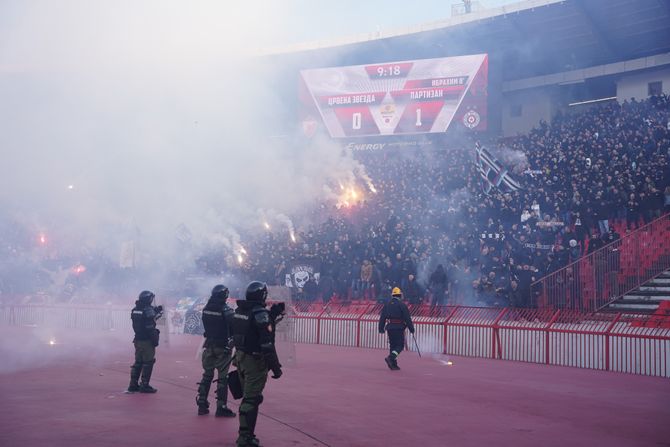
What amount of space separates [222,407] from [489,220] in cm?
1356

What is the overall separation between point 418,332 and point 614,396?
695 centimetres

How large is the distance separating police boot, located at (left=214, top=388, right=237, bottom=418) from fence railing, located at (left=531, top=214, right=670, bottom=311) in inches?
400

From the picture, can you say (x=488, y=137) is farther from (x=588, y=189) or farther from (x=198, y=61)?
(x=198, y=61)

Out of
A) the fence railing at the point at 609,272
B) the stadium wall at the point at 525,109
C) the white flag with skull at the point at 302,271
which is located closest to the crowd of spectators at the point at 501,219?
the white flag with skull at the point at 302,271

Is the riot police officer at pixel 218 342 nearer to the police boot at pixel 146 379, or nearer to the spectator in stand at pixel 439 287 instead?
the police boot at pixel 146 379

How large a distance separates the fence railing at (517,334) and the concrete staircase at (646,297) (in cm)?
193

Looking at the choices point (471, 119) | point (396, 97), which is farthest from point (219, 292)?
point (396, 97)

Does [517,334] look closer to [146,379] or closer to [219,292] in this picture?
[146,379]

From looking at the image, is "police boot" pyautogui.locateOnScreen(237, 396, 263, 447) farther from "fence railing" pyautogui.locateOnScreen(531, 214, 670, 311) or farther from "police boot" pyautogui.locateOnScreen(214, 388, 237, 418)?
"fence railing" pyautogui.locateOnScreen(531, 214, 670, 311)

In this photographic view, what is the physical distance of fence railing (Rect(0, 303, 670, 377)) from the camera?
538 inches

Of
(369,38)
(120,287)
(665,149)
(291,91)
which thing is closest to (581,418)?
(665,149)

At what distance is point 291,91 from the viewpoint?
35969 mm

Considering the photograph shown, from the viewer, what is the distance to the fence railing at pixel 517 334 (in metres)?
13.7

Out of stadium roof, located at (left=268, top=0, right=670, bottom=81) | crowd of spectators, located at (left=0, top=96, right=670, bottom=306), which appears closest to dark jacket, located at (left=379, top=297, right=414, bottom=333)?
crowd of spectators, located at (left=0, top=96, right=670, bottom=306)
